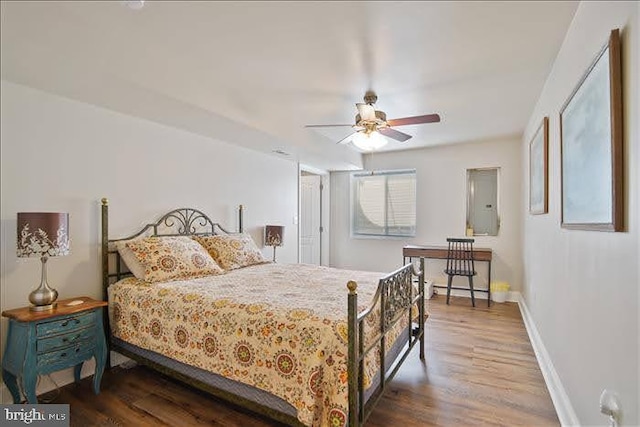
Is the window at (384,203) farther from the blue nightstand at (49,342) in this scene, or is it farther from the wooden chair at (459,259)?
the blue nightstand at (49,342)

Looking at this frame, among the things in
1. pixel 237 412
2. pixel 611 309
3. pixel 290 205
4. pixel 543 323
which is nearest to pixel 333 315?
pixel 237 412

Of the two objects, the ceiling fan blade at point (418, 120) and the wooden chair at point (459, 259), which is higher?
the ceiling fan blade at point (418, 120)

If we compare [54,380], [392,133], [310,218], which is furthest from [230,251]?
[310,218]

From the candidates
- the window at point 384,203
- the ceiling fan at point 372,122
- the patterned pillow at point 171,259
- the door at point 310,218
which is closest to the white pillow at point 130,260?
the patterned pillow at point 171,259

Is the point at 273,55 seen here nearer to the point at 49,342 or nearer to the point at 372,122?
the point at 372,122

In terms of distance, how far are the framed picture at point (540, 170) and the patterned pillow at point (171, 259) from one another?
2924 mm

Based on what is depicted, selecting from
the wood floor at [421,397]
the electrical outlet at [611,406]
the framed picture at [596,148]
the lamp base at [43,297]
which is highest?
the framed picture at [596,148]

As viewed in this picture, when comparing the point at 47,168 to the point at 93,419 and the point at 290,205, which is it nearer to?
the point at 93,419

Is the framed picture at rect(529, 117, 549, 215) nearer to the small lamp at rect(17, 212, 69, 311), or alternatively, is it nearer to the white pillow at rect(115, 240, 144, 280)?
the white pillow at rect(115, 240, 144, 280)

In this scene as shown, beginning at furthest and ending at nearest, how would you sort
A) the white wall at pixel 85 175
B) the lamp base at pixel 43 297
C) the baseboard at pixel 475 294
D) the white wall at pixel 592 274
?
the baseboard at pixel 475 294
the white wall at pixel 85 175
the lamp base at pixel 43 297
the white wall at pixel 592 274

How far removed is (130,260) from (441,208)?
4.71 metres

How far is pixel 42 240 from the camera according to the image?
2182 millimetres

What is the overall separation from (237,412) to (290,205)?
3.44 metres

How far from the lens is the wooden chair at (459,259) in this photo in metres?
4.93
